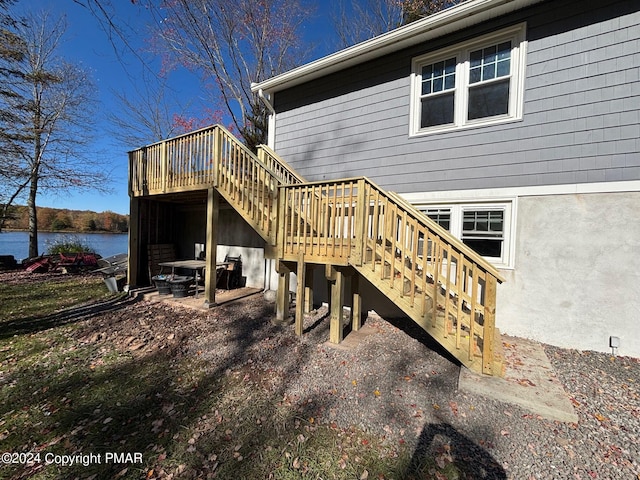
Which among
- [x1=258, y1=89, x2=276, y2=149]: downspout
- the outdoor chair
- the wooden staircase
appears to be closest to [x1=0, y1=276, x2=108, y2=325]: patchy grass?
the outdoor chair

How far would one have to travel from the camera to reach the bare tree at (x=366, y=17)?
1191cm

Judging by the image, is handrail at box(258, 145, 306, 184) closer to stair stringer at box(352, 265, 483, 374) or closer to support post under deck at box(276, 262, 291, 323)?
support post under deck at box(276, 262, 291, 323)

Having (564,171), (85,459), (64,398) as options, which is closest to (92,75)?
(64,398)

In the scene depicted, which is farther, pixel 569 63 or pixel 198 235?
pixel 198 235

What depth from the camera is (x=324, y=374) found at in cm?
344

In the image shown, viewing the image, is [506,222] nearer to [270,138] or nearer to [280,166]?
[280,166]

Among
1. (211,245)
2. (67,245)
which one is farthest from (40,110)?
(211,245)

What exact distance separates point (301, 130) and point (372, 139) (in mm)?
1900

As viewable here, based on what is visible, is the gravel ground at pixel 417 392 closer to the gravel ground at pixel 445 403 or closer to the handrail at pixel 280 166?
the gravel ground at pixel 445 403

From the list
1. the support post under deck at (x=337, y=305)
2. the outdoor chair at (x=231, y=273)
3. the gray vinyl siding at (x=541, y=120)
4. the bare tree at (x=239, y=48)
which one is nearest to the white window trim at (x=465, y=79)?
the gray vinyl siding at (x=541, y=120)

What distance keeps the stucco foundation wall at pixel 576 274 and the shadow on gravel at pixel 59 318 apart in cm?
754

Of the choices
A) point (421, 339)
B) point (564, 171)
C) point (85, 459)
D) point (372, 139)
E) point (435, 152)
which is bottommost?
point (85, 459)

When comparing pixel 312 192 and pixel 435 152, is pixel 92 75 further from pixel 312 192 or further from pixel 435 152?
pixel 435 152

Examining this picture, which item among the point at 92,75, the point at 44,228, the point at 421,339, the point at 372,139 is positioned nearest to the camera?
the point at 421,339
